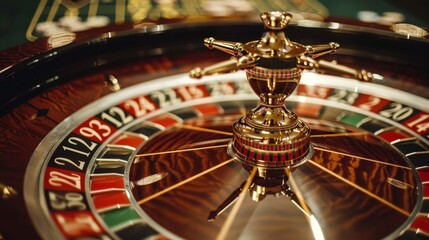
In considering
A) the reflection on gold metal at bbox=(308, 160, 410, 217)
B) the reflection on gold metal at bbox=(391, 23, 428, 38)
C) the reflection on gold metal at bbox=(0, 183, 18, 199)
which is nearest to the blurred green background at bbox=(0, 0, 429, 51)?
the reflection on gold metal at bbox=(391, 23, 428, 38)

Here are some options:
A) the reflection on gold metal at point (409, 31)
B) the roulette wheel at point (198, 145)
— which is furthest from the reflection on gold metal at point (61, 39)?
the reflection on gold metal at point (409, 31)

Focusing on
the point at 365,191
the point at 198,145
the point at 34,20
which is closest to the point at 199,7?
the point at 34,20

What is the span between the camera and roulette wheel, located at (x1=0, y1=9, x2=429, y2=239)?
43.3 inches

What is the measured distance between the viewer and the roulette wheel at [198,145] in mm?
1101

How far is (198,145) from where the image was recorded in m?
1.44

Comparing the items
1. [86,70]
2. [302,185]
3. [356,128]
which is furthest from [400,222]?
[86,70]

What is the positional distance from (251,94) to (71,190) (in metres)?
0.82

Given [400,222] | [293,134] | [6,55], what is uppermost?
[6,55]

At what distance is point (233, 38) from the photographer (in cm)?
213

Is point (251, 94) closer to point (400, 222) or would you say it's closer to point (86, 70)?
point (86, 70)

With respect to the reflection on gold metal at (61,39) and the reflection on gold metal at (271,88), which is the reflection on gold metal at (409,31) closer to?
the reflection on gold metal at (271,88)

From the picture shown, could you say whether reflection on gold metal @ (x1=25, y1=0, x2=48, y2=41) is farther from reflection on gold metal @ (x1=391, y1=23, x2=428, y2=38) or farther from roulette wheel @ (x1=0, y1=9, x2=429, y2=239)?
reflection on gold metal @ (x1=391, y1=23, x2=428, y2=38)

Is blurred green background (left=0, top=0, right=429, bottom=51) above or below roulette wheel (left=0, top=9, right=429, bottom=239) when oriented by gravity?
above

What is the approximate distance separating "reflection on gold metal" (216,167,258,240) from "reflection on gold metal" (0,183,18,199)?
18.1 inches
